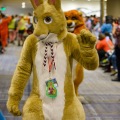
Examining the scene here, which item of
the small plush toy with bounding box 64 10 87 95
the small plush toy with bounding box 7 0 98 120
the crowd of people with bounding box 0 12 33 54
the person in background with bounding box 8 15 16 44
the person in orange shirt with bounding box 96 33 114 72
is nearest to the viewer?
the small plush toy with bounding box 7 0 98 120

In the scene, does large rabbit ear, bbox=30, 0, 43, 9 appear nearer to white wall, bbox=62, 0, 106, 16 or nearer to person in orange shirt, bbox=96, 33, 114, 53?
person in orange shirt, bbox=96, 33, 114, 53

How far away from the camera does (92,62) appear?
11.1 ft

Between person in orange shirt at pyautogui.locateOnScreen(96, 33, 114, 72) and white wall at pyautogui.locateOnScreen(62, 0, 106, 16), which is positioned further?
white wall at pyautogui.locateOnScreen(62, 0, 106, 16)

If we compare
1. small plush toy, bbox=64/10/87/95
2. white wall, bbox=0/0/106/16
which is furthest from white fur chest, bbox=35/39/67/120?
white wall, bbox=0/0/106/16

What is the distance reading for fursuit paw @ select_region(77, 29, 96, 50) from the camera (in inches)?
125

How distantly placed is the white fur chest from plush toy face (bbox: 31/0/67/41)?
12 cm

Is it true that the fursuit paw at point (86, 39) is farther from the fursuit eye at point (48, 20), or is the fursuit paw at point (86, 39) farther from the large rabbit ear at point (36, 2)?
the large rabbit ear at point (36, 2)

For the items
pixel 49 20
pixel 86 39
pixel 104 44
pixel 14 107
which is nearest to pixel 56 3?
pixel 49 20

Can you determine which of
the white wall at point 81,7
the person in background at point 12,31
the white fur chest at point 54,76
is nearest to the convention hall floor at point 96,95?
the white fur chest at point 54,76

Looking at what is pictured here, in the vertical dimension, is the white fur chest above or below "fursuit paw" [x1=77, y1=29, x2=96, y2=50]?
below

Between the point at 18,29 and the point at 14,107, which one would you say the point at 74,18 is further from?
the point at 18,29

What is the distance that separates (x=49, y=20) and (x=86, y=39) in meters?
0.44

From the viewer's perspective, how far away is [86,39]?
10.6ft

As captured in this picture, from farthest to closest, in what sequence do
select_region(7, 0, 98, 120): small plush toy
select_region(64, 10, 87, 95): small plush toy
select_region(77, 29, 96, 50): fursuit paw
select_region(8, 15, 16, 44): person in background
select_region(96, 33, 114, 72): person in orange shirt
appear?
select_region(8, 15, 16, 44): person in background
select_region(96, 33, 114, 72): person in orange shirt
select_region(64, 10, 87, 95): small plush toy
select_region(7, 0, 98, 120): small plush toy
select_region(77, 29, 96, 50): fursuit paw
